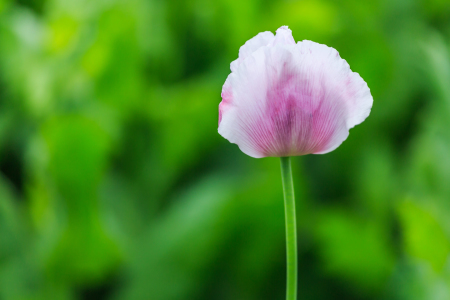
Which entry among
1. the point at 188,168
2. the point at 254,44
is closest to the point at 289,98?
the point at 254,44

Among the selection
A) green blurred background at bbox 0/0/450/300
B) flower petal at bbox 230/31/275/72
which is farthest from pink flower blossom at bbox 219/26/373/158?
green blurred background at bbox 0/0/450/300

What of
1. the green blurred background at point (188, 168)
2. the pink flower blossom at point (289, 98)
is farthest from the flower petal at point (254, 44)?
the green blurred background at point (188, 168)

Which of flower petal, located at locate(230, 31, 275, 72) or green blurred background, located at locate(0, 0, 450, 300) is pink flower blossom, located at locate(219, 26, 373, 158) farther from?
green blurred background, located at locate(0, 0, 450, 300)

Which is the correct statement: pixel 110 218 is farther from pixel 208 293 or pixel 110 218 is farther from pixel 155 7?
pixel 155 7

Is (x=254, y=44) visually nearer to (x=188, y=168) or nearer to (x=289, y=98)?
(x=289, y=98)

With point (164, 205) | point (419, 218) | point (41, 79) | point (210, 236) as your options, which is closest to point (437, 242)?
point (419, 218)

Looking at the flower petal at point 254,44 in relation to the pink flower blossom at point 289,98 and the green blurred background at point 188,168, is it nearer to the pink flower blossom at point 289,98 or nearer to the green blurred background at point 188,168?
the pink flower blossom at point 289,98
